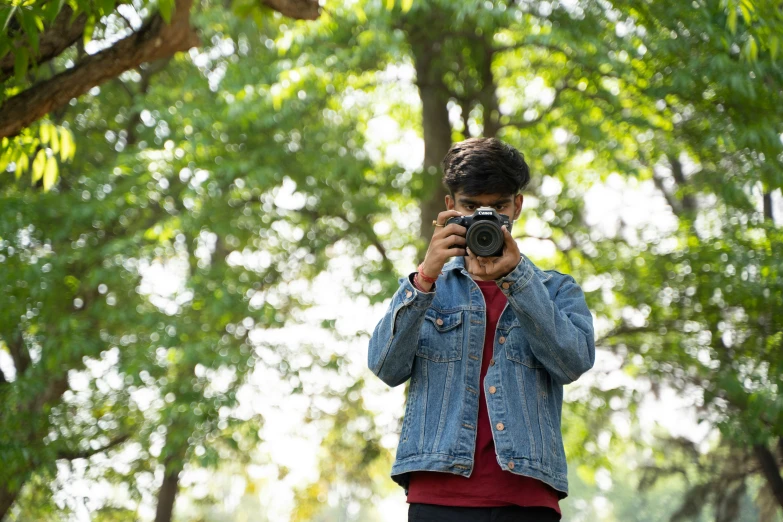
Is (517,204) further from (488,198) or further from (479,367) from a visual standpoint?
(479,367)

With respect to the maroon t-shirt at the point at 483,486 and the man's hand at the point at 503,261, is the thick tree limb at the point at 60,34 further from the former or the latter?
the maroon t-shirt at the point at 483,486

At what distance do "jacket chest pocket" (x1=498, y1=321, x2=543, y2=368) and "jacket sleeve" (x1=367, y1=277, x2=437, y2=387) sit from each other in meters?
0.23

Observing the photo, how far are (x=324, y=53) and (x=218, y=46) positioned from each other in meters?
3.98

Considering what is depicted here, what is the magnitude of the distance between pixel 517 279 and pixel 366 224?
27.6ft

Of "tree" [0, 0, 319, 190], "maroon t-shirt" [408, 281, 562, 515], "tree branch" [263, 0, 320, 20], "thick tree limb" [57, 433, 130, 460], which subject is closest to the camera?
"maroon t-shirt" [408, 281, 562, 515]

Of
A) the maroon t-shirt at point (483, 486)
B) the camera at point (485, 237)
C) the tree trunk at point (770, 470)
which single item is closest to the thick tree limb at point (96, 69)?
the camera at point (485, 237)

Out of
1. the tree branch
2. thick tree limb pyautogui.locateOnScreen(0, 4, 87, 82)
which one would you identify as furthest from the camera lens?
thick tree limb pyautogui.locateOnScreen(0, 4, 87, 82)

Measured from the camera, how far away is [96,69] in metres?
3.29

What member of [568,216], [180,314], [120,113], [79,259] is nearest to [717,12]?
[568,216]

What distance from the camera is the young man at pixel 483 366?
215 centimetres

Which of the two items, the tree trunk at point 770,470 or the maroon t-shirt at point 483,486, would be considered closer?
the maroon t-shirt at point 483,486

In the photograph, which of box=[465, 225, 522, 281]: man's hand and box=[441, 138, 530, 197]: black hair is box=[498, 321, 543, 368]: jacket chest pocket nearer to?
box=[465, 225, 522, 281]: man's hand

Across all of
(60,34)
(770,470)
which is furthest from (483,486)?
(770,470)

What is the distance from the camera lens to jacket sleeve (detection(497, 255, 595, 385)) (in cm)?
218
